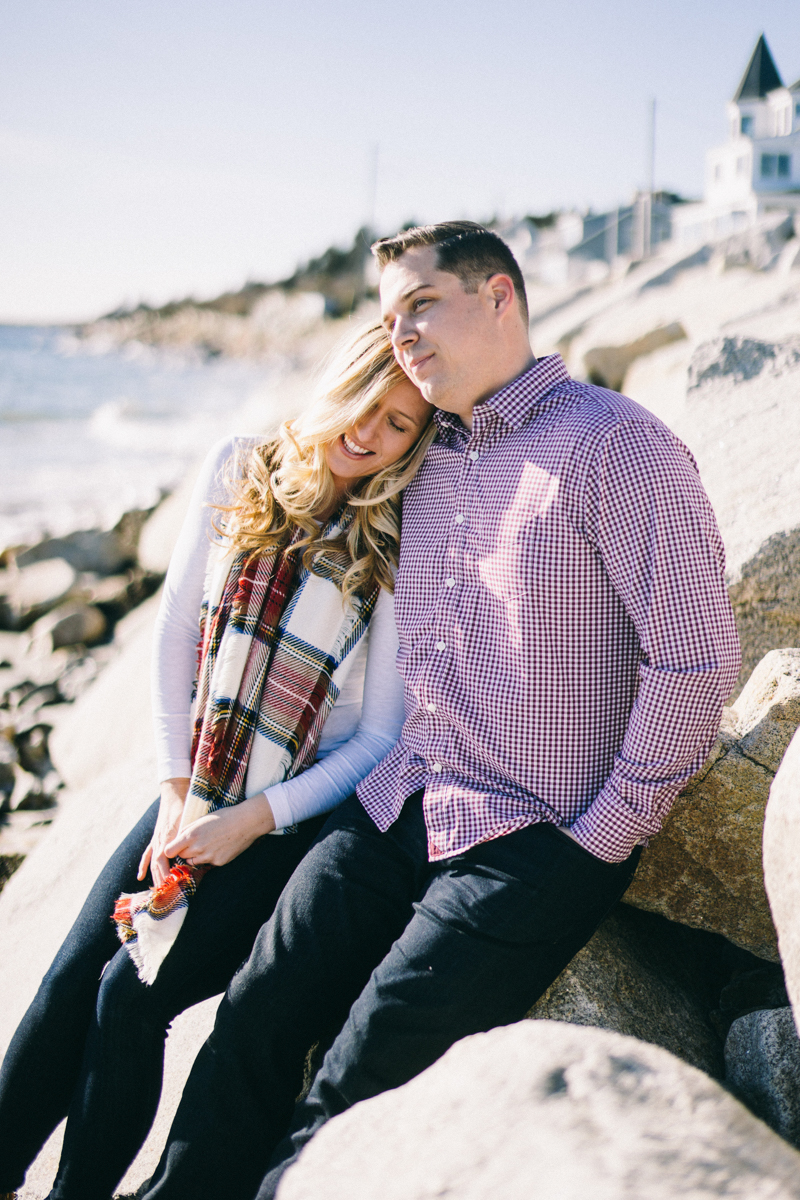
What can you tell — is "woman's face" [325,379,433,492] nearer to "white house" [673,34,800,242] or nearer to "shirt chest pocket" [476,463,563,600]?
"shirt chest pocket" [476,463,563,600]

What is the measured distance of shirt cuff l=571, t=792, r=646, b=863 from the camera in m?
2.05

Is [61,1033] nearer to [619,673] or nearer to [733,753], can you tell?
[619,673]

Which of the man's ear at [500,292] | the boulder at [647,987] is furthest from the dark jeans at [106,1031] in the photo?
the man's ear at [500,292]

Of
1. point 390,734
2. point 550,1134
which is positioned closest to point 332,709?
point 390,734

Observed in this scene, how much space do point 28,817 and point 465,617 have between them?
3175 millimetres

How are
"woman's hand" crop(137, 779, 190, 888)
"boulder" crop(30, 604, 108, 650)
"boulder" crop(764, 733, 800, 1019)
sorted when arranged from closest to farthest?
"boulder" crop(764, 733, 800, 1019) → "woman's hand" crop(137, 779, 190, 888) → "boulder" crop(30, 604, 108, 650)

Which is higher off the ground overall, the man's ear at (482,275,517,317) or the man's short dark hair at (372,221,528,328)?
the man's short dark hair at (372,221,528,328)

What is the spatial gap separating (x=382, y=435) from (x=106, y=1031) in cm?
168

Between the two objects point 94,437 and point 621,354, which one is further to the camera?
point 94,437

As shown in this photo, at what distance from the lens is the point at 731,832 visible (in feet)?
7.80

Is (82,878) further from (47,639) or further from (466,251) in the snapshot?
(47,639)

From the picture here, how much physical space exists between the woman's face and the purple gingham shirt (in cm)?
24

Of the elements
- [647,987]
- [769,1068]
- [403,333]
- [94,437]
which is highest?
[403,333]

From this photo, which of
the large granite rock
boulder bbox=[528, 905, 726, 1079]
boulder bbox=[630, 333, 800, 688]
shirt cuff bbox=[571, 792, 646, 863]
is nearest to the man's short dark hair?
boulder bbox=[630, 333, 800, 688]
